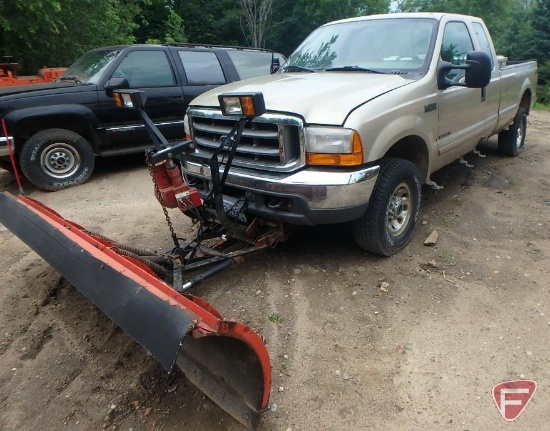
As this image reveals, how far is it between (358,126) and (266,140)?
672 mm

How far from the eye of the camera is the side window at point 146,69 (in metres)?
6.68

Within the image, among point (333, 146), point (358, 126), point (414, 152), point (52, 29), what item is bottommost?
point (414, 152)

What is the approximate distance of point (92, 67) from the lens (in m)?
6.83

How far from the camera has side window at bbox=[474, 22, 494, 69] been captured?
523 centimetres

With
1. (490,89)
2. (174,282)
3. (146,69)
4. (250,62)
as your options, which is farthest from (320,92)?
(250,62)

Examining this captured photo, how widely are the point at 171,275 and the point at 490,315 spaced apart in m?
2.22

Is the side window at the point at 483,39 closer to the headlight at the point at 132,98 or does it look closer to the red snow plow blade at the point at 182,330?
the headlight at the point at 132,98

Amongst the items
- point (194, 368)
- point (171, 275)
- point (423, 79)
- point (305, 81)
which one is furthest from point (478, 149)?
point (194, 368)

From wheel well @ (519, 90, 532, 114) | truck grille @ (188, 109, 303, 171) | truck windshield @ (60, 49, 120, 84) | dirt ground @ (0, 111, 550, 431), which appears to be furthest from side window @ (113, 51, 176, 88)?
wheel well @ (519, 90, 532, 114)

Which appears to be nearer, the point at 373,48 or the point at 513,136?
the point at 373,48

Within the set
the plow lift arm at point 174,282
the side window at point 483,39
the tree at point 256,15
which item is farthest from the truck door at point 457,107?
the tree at point 256,15

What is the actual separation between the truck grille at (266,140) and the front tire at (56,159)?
10.9ft

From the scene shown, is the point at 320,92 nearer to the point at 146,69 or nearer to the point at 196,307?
the point at 196,307

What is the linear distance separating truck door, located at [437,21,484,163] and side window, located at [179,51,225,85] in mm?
4003
